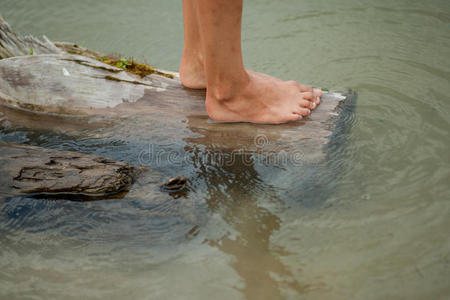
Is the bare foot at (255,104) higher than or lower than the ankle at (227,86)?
lower

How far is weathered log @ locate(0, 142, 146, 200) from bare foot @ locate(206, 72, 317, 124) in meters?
0.74

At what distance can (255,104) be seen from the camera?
223cm

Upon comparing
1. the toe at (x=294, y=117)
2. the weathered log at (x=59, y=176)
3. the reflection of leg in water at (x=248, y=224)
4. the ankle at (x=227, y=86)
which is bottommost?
the reflection of leg in water at (x=248, y=224)

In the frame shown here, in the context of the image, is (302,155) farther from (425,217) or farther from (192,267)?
(192,267)

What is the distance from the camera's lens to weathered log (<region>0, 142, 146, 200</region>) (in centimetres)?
172

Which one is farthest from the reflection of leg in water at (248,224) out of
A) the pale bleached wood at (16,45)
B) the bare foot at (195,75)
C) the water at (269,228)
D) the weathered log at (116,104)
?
the pale bleached wood at (16,45)

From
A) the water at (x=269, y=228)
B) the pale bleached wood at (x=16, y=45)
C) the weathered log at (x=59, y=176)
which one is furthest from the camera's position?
the pale bleached wood at (x=16, y=45)

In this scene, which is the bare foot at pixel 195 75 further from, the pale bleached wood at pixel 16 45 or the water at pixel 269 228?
the pale bleached wood at pixel 16 45

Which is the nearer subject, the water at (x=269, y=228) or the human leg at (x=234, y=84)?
the water at (x=269, y=228)

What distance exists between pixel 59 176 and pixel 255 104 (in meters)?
1.22

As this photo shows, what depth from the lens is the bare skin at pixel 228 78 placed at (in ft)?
6.32

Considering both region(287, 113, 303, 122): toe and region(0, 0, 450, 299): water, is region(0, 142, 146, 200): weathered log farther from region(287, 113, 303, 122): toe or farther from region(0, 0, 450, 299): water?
region(287, 113, 303, 122): toe

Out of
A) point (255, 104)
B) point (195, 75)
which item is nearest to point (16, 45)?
point (195, 75)

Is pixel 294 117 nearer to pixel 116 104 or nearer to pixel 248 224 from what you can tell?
pixel 248 224
